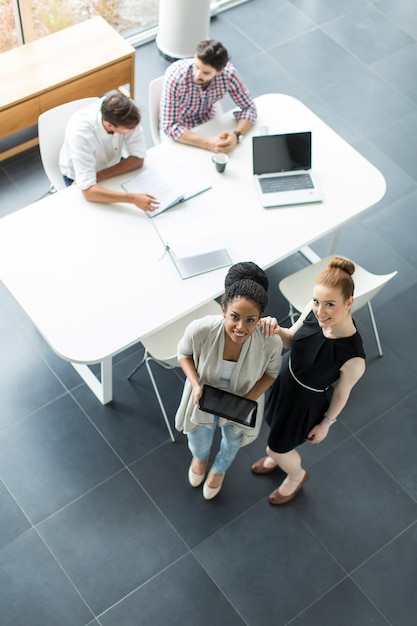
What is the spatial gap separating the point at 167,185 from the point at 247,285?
1.30m

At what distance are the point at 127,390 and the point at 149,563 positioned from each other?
0.92m

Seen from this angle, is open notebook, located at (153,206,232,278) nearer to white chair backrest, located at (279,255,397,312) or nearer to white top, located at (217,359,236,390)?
white chair backrest, located at (279,255,397,312)

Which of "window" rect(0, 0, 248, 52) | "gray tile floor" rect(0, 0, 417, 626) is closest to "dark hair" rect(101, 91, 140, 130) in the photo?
"gray tile floor" rect(0, 0, 417, 626)

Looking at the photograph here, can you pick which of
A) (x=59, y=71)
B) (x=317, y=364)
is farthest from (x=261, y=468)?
(x=59, y=71)

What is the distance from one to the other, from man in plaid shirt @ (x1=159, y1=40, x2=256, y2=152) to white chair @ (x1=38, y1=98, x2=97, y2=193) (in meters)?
0.45

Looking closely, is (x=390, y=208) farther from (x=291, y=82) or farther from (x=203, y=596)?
(x=203, y=596)

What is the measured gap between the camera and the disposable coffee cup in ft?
12.7

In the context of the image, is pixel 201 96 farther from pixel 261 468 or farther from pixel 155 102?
pixel 261 468

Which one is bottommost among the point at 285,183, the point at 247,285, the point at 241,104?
the point at 285,183

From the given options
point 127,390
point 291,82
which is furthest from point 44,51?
point 127,390

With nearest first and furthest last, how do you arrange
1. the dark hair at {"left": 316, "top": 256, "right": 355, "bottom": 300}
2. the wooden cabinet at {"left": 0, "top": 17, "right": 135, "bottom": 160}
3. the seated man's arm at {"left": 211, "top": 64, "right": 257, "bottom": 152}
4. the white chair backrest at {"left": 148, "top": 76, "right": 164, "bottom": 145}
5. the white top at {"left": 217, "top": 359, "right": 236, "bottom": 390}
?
1. the dark hair at {"left": 316, "top": 256, "right": 355, "bottom": 300}
2. the white top at {"left": 217, "top": 359, "right": 236, "bottom": 390}
3. the seated man's arm at {"left": 211, "top": 64, "right": 257, "bottom": 152}
4. the white chair backrest at {"left": 148, "top": 76, "right": 164, "bottom": 145}
5. the wooden cabinet at {"left": 0, "top": 17, "right": 135, "bottom": 160}

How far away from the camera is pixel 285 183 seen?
3.89m

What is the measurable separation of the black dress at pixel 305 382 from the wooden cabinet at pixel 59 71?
2.44 metres

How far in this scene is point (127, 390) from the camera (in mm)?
3992
